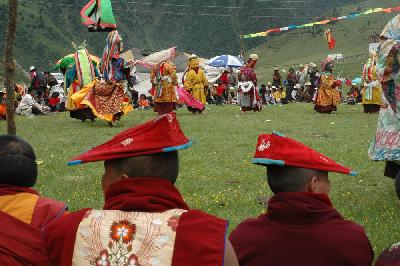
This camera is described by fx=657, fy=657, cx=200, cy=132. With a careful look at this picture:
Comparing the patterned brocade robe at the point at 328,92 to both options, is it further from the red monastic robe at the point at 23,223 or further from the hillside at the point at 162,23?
the hillside at the point at 162,23

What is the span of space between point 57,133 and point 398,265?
463 inches

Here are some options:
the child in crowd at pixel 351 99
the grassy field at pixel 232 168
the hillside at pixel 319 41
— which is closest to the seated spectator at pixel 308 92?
the child in crowd at pixel 351 99

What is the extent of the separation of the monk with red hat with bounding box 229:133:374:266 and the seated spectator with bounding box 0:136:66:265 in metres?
0.99

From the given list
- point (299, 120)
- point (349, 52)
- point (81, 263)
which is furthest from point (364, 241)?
point (349, 52)

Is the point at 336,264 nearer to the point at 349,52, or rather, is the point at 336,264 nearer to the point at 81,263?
the point at 81,263

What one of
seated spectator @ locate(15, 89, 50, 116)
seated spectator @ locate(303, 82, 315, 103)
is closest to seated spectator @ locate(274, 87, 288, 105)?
seated spectator @ locate(303, 82, 315, 103)

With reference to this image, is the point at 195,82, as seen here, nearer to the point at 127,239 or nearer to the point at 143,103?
the point at 143,103

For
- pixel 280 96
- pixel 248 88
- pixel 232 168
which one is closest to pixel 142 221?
pixel 232 168

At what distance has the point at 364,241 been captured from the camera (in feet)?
10.8

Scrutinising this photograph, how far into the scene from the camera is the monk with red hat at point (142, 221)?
2.66 meters

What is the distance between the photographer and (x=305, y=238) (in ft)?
10.5

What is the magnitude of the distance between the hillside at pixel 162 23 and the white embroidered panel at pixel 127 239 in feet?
273

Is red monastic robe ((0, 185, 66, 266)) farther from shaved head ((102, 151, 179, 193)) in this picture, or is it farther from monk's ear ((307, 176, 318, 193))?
monk's ear ((307, 176, 318, 193))

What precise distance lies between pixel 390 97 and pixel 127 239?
4.65 metres
